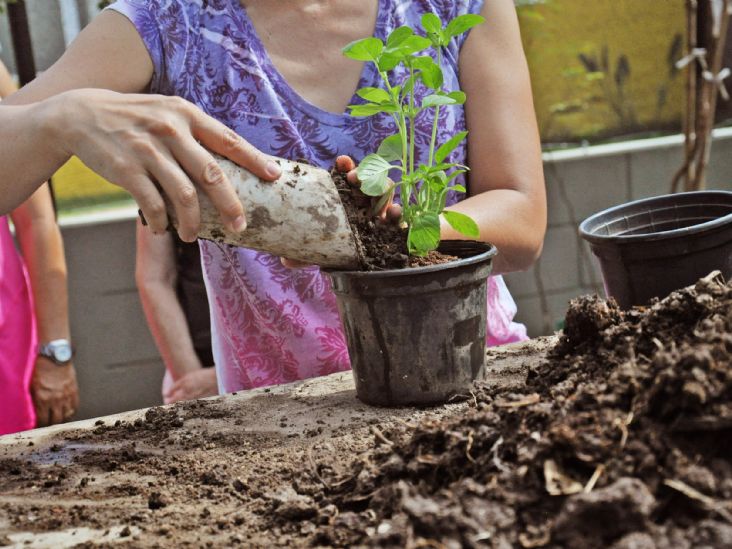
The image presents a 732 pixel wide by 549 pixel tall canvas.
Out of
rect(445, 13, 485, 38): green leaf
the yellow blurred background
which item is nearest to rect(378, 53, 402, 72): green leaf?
rect(445, 13, 485, 38): green leaf

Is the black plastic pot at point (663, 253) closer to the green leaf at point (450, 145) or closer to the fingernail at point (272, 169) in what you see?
the green leaf at point (450, 145)

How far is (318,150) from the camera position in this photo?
1628 millimetres

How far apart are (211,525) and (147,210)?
1.42 ft

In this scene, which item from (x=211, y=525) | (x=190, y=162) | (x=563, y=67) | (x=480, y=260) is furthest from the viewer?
(x=563, y=67)

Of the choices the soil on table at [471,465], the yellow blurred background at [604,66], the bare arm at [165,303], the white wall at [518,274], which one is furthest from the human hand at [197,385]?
the yellow blurred background at [604,66]

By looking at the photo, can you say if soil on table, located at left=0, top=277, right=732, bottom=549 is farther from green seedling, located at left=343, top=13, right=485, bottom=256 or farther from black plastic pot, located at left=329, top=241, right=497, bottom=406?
green seedling, located at left=343, top=13, right=485, bottom=256

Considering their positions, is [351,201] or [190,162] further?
[351,201]

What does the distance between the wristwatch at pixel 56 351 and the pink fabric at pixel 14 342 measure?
32 millimetres

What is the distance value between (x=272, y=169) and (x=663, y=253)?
2.11 ft

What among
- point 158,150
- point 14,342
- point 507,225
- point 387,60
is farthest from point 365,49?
point 14,342

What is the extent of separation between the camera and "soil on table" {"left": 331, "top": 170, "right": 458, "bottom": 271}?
1.28 m

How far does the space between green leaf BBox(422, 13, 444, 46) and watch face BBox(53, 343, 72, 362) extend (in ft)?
4.49

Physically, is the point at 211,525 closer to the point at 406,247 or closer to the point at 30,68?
the point at 406,247

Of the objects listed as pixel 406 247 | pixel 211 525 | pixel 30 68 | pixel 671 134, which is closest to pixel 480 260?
pixel 406 247
